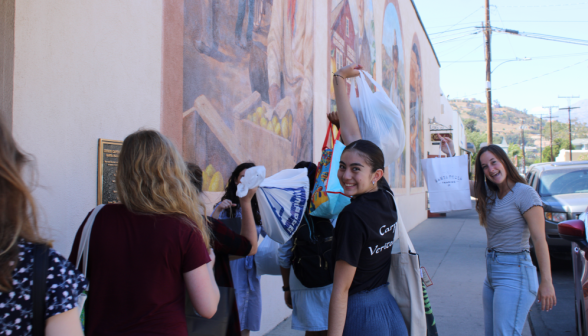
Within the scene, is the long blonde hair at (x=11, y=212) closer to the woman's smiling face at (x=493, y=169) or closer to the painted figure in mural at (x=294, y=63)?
the woman's smiling face at (x=493, y=169)

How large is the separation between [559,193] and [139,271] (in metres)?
9.36

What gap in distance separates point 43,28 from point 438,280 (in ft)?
23.2

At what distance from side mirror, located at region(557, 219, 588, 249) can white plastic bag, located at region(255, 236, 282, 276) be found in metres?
2.34

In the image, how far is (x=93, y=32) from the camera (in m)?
2.87

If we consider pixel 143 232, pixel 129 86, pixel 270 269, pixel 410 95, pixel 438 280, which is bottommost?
pixel 438 280

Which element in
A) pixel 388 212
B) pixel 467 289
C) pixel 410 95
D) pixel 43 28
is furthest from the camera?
pixel 410 95

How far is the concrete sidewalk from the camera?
Result: 5.46 m

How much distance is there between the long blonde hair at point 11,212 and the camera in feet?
3.68

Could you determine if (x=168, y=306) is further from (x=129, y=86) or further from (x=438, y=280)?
(x=438, y=280)

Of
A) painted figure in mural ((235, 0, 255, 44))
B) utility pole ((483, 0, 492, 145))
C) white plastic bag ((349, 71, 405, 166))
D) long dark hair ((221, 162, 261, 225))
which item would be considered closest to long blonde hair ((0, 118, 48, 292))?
white plastic bag ((349, 71, 405, 166))

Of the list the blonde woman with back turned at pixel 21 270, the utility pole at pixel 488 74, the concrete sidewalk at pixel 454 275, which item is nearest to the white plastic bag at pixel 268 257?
the concrete sidewalk at pixel 454 275

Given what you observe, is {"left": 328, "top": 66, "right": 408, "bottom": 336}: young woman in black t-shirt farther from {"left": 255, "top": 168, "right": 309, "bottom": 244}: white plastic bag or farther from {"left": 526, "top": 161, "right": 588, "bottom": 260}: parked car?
{"left": 526, "top": 161, "right": 588, "bottom": 260}: parked car

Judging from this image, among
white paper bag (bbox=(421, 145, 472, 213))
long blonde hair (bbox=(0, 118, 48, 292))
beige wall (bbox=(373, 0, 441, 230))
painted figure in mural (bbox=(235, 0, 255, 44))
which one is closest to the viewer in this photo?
long blonde hair (bbox=(0, 118, 48, 292))

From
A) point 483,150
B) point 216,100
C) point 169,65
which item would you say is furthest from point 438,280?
point 169,65
